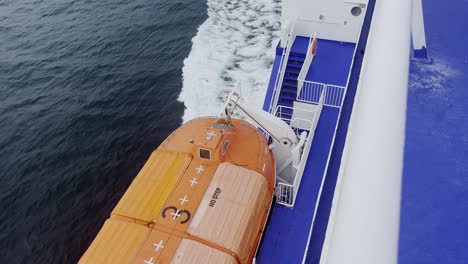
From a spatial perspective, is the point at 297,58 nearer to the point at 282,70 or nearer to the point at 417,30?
the point at 282,70

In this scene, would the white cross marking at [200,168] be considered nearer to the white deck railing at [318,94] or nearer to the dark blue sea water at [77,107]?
the white deck railing at [318,94]

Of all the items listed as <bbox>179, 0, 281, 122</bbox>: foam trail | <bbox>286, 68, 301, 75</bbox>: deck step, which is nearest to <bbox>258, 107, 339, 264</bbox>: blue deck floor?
<bbox>286, 68, 301, 75</bbox>: deck step

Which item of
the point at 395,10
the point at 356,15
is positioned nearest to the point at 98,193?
the point at 356,15

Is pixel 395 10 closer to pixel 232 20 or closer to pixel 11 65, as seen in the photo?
pixel 232 20

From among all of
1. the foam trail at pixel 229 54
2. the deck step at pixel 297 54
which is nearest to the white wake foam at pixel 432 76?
the deck step at pixel 297 54

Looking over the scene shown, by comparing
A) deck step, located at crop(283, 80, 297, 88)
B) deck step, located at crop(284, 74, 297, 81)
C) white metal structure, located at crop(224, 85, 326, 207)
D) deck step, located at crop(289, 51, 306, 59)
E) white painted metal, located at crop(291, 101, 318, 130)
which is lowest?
white metal structure, located at crop(224, 85, 326, 207)

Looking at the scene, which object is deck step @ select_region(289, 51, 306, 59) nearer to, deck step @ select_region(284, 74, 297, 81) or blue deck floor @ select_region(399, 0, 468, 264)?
deck step @ select_region(284, 74, 297, 81)
